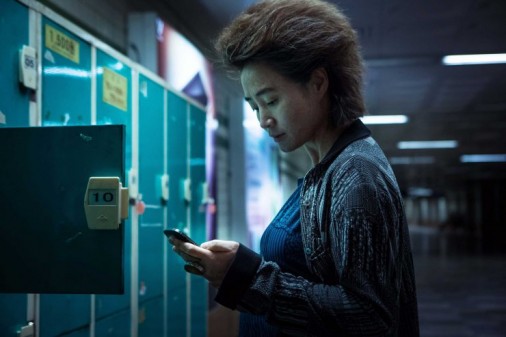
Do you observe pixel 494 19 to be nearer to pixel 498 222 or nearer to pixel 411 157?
pixel 411 157

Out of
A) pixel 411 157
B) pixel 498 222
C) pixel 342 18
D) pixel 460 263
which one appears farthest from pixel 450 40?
pixel 498 222

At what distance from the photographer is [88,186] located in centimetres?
136

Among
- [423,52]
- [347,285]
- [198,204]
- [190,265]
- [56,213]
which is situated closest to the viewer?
[347,285]

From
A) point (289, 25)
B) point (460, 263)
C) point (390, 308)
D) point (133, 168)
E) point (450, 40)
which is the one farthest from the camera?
point (460, 263)

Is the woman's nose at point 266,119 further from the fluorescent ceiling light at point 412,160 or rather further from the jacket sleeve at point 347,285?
the fluorescent ceiling light at point 412,160

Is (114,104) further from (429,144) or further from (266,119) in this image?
(429,144)

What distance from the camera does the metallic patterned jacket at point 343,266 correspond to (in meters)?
1.02

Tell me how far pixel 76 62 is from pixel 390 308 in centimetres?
176

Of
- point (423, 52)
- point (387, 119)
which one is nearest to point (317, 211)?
point (423, 52)

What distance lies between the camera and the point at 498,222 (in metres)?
26.2

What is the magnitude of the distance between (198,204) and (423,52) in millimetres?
3879

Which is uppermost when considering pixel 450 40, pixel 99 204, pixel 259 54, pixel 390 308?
pixel 450 40

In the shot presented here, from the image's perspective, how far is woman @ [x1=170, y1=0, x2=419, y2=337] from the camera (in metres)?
1.03

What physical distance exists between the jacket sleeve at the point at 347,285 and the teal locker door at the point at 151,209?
1.96 metres
